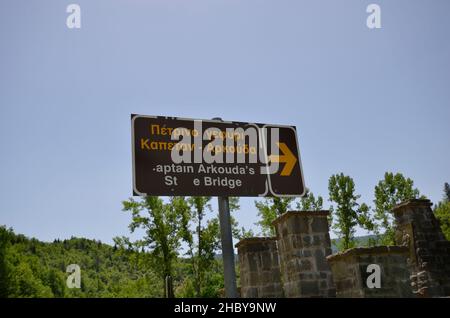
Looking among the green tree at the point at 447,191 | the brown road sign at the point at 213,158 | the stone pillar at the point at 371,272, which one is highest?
the green tree at the point at 447,191

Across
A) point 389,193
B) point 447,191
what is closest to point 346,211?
point 389,193

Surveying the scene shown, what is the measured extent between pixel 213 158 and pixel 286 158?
1.14m

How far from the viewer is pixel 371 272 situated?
20.3ft

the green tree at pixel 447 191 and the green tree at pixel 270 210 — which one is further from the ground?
the green tree at pixel 447 191

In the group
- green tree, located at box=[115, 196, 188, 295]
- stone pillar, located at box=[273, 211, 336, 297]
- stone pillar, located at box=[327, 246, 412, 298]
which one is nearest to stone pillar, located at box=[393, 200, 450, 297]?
stone pillar, located at box=[327, 246, 412, 298]

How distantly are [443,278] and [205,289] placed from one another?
872 inches

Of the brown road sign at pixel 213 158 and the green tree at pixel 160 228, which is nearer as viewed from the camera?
the brown road sign at pixel 213 158

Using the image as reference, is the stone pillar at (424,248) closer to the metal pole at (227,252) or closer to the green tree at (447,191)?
the metal pole at (227,252)

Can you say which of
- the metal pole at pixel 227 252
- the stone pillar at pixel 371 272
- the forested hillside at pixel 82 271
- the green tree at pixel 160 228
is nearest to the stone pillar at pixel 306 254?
the stone pillar at pixel 371 272

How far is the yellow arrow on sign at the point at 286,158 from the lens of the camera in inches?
227

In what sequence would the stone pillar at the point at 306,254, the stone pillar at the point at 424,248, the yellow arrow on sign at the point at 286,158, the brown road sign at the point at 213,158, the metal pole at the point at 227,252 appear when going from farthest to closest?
1. the stone pillar at the point at 424,248
2. the stone pillar at the point at 306,254
3. the yellow arrow on sign at the point at 286,158
4. the brown road sign at the point at 213,158
5. the metal pole at the point at 227,252

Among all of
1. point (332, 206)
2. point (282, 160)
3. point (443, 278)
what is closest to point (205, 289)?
point (332, 206)

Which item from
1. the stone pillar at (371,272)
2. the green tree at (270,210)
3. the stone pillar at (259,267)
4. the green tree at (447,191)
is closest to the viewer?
the stone pillar at (371,272)
